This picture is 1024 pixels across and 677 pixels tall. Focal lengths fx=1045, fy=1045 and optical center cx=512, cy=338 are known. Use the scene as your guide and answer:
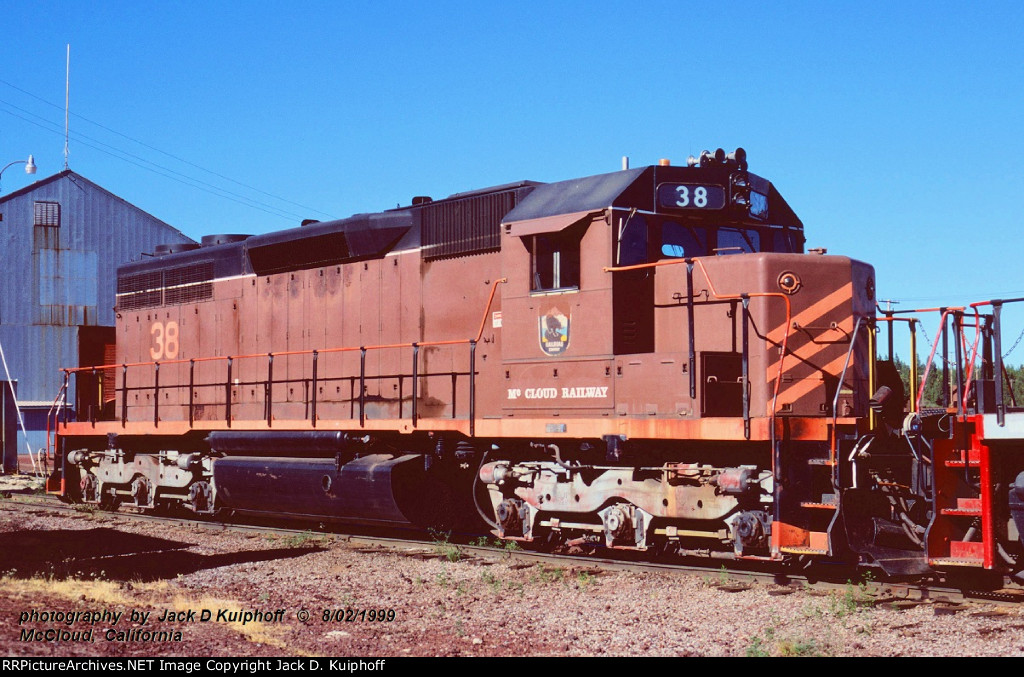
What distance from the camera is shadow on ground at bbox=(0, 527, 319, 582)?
9.92 metres

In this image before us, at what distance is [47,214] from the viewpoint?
32.8m

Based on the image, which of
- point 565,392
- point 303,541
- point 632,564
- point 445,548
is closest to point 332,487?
point 303,541

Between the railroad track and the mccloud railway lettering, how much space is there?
1.65 metres

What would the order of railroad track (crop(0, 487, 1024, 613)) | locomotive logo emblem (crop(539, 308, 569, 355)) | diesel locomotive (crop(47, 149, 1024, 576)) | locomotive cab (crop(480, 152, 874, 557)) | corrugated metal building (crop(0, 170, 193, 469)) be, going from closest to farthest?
railroad track (crop(0, 487, 1024, 613)) → diesel locomotive (crop(47, 149, 1024, 576)) → locomotive cab (crop(480, 152, 874, 557)) → locomotive logo emblem (crop(539, 308, 569, 355)) → corrugated metal building (crop(0, 170, 193, 469))

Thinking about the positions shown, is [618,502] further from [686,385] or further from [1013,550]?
[1013,550]

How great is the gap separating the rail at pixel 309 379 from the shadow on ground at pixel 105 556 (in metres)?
1.99

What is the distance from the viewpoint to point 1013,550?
27.1 ft

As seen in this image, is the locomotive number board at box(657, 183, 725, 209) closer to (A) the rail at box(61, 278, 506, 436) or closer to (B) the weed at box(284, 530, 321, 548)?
(A) the rail at box(61, 278, 506, 436)

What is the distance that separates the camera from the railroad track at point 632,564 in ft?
27.5

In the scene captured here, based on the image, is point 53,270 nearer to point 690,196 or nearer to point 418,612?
point 690,196

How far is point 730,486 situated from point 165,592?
496cm

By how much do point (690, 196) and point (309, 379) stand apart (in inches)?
235

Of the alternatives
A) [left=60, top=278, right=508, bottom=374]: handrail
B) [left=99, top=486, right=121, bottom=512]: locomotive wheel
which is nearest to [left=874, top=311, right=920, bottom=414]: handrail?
[left=60, top=278, right=508, bottom=374]: handrail

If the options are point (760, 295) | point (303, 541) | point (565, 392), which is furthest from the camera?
point (303, 541)
